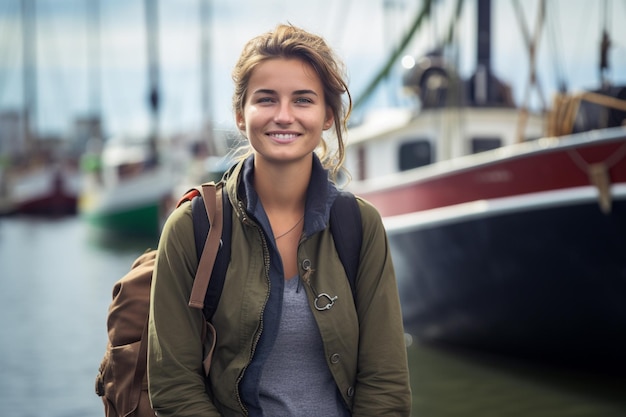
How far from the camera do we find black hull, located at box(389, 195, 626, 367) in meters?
7.68

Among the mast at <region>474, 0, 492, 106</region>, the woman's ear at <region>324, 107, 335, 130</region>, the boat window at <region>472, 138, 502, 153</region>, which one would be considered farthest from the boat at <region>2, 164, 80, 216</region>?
the woman's ear at <region>324, 107, 335, 130</region>

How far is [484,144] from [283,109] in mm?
8510

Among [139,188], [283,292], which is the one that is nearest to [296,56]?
[283,292]

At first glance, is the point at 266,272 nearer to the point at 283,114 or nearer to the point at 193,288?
the point at 193,288

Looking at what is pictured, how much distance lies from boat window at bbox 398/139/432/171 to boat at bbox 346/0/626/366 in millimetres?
11

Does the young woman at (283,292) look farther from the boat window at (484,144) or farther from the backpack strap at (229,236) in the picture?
the boat window at (484,144)

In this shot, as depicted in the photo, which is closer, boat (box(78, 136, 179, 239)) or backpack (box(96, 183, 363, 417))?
backpack (box(96, 183, 363, 417))

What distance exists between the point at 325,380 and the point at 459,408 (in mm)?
5761

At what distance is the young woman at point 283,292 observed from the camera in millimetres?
2062

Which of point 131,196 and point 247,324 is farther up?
point 247,324

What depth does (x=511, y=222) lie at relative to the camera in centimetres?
816

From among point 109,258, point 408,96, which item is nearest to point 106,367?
point 408,96

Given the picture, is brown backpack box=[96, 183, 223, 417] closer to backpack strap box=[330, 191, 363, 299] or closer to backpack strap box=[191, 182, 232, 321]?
backpack strap box=[191, 182, 232, 321]

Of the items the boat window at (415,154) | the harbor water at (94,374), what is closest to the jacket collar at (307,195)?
the harbor water at (94,374)
